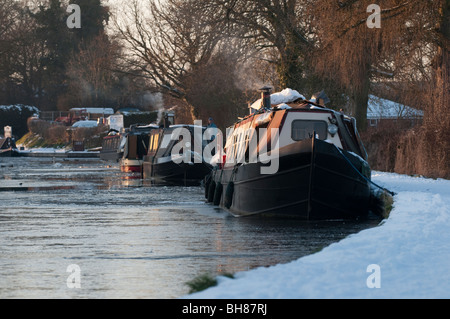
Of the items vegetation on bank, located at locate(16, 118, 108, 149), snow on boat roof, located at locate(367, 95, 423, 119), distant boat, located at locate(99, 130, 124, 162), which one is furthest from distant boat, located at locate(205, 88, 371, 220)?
vegetation on bank, located at locate(16, 118, 108, 149)

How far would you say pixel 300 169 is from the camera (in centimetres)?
1728

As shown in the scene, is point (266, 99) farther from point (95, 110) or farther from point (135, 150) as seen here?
point (95, 110)

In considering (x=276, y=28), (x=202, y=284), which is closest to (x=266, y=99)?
(x=202, y=284)

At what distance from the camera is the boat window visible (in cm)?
1916

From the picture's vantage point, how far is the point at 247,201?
19.0 metres

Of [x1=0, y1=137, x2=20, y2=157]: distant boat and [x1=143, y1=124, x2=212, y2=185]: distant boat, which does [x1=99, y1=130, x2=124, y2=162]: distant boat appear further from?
[x1=143, y1=124, x2=212, y2=185]: distant boat

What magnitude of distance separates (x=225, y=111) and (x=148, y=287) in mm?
46954

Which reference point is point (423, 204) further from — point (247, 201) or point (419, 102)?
point (419, 102)

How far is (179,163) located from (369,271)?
25.5 m

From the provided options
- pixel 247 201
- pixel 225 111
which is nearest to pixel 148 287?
pixel 247 201

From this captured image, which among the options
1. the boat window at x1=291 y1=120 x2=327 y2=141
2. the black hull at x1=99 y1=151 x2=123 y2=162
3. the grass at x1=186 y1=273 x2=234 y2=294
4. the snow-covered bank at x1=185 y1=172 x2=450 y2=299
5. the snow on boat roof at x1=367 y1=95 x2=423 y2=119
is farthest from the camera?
the black hull at x1=99 y1=151 x2=123 y2=162

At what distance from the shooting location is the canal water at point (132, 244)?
980 cm

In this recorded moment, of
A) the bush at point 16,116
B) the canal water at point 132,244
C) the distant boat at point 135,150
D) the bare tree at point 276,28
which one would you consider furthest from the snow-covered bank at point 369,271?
the bush at point 16,116

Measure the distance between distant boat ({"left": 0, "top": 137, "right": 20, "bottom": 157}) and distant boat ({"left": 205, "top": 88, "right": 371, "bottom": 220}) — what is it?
206 ft
